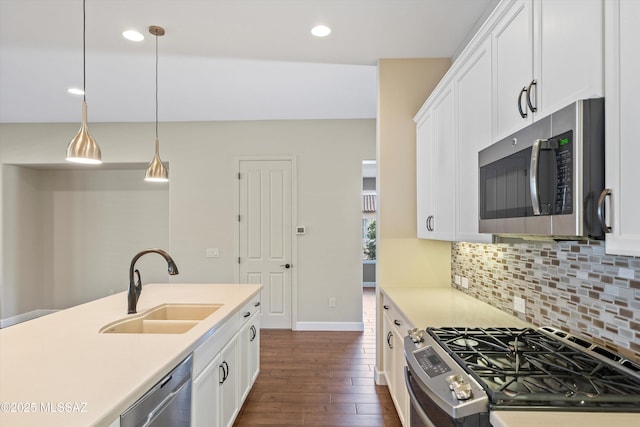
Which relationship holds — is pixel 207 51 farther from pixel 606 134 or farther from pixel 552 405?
pixel 552 405

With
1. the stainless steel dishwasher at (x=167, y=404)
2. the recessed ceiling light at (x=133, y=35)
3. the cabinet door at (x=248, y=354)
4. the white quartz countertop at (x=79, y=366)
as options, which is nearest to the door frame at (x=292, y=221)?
the cabinet door at (x=248, y=354)

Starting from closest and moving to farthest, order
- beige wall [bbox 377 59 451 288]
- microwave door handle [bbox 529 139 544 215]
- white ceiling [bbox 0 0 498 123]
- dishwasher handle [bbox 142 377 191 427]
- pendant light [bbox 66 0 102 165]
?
microwave door handle [bbox 529 139 544 215], dishwasher handle [bbox 142 377 191 427], pendant light [bbox 66 0 102 165], white ceiling [bbox 0 0 498 123], beige wall [bbox 377 59 451 288]

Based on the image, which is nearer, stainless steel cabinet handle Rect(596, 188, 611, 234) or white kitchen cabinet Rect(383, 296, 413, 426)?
stainless steel cabinet handle Rect(596, 188, 611, 234)

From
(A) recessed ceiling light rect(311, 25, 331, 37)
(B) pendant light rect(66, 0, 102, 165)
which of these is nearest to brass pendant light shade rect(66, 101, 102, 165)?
(B) pendant light rect(66, 0, 102, 165)

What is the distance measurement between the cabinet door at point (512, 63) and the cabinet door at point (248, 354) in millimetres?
2143

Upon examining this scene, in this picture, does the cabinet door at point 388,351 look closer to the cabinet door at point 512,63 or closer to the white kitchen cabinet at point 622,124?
the cabinet door at point 512,63

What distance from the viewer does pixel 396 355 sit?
2.36 meters

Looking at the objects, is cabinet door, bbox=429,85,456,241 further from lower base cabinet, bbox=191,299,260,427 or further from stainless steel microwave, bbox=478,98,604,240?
lower base cabinet, bbox=191,299,260,427

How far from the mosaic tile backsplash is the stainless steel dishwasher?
171 cm

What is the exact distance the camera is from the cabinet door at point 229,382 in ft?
6.63

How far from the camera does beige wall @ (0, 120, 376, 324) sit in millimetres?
4648

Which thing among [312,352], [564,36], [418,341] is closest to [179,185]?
[312,352]

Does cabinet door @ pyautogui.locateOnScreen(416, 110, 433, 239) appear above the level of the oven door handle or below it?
above

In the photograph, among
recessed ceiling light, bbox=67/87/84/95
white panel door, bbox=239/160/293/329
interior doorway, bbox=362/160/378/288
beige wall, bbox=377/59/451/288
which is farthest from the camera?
interior doorway, bbox=362/160/378/288
